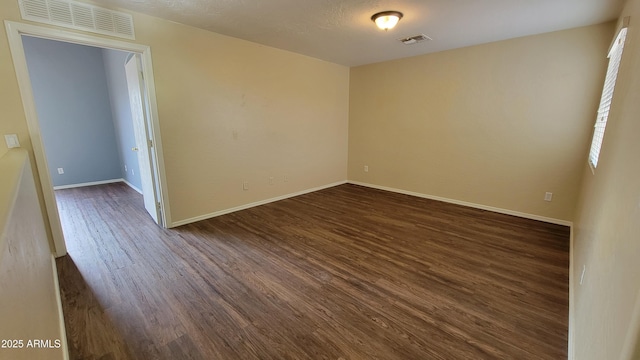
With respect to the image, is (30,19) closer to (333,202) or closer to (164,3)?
(164,3)

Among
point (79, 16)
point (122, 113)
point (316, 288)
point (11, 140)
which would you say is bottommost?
point (316, 288)

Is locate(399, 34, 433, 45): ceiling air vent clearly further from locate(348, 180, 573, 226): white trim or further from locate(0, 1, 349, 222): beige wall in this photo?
locate(348, 180, 573, 226): white trim

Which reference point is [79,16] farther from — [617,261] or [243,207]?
[617,261]

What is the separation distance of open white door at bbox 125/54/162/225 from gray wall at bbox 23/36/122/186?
275cm

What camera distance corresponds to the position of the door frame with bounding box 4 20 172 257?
2.25 meters

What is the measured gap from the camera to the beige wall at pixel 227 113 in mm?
3082

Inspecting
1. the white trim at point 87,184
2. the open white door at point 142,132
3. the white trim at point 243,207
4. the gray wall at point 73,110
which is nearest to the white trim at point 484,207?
the white trim at point 243,207

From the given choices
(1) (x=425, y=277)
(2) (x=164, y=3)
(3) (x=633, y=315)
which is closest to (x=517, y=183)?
(1) (x=425, y=277)

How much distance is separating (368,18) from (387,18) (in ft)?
0.78

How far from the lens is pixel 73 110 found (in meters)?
5.22

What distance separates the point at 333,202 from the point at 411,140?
5.94ft

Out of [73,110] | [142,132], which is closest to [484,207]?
[142,132]

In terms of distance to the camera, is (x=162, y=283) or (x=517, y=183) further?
(x=517, y=183)

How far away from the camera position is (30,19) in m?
2.27
